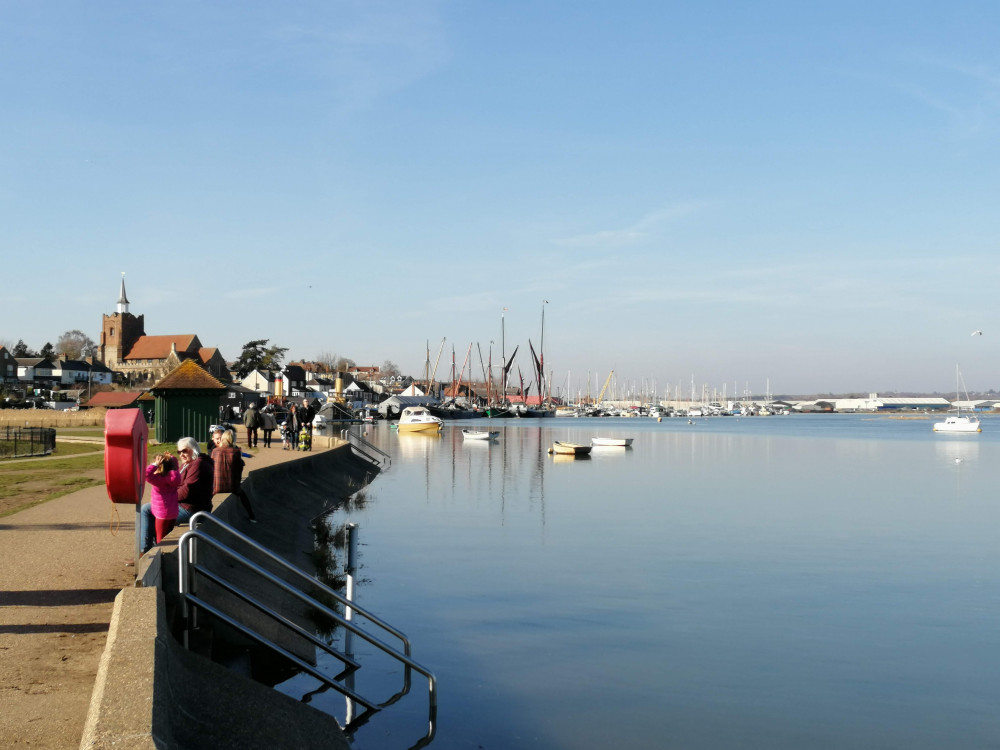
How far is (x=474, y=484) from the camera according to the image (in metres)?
41.3

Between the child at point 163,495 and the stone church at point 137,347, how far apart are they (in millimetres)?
147388

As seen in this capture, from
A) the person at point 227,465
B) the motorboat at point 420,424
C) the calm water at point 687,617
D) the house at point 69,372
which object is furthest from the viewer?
the house at point 69,372

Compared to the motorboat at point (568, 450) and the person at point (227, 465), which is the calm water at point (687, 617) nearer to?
the person at point (227, 465)

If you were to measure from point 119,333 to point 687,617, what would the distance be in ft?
548

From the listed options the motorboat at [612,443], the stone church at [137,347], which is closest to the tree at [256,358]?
the stone church at [137,347]

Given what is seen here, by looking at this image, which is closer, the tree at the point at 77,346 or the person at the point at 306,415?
the person at the point at 306,415

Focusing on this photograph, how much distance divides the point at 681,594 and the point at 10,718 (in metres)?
13.8

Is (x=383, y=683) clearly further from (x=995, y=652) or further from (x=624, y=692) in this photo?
(x=995, y=652)

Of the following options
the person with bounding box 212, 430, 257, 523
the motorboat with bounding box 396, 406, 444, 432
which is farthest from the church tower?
the person with bounding box 212, 430, 257, 523

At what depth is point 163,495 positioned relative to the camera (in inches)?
463

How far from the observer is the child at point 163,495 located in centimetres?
1173

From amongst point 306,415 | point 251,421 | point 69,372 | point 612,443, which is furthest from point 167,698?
point 69,372

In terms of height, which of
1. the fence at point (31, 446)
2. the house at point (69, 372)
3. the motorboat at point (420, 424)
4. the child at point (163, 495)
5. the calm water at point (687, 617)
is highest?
the house at point (69, 372)

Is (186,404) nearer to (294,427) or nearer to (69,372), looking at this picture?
(294,427)
